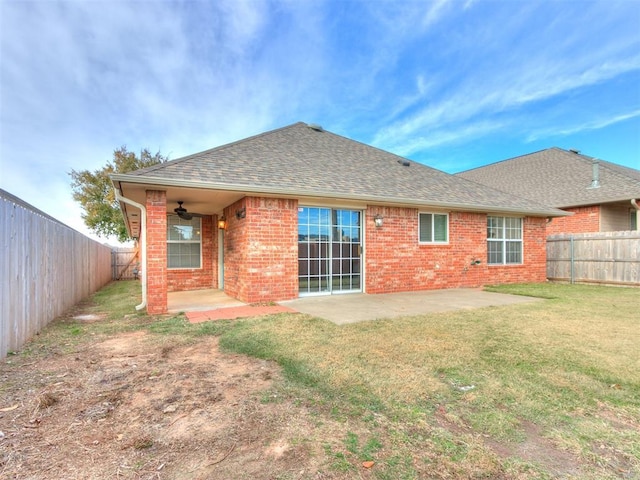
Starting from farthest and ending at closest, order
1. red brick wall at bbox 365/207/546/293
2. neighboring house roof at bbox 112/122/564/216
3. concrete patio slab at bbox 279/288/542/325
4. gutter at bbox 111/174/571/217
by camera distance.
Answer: red brick wall at bbox 365/207/546/293, neighboring house roof at bbox 112/122/564/216, concrete patio slab at bbox 279/288/542/325, gutter at bbox 111/174/571/217

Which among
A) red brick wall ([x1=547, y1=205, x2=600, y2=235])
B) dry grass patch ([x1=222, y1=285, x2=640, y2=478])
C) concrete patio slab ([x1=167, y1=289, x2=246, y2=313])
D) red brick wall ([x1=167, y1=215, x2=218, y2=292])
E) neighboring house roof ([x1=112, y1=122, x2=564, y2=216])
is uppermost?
neighboring house roof ([x1=112, y1=122, x2=564, y2=216])

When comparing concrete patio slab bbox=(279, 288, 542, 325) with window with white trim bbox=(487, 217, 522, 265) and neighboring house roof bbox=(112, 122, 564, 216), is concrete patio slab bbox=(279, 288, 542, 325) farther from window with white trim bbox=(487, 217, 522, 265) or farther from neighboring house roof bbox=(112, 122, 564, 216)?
neighboring house roof bbox=(112, 122, 564, 216)

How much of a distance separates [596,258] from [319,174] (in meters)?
10.8

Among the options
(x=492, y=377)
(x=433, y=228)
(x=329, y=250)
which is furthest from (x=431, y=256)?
(x=492, y=377)

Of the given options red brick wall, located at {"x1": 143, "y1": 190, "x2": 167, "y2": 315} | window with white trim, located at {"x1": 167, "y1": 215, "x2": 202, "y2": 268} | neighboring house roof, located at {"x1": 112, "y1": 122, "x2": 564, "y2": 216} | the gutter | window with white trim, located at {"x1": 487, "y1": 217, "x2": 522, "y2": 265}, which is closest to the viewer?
the gutter

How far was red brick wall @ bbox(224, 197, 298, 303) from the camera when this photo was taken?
7.58 meters

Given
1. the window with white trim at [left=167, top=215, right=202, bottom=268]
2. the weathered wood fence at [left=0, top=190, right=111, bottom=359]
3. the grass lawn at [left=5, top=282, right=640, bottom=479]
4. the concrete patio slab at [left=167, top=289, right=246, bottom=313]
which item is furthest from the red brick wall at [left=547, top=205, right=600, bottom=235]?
the weathered wood fence at [left=0, top=190, right=111, bottom=359]

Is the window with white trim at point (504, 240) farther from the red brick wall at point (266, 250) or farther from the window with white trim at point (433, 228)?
the red brick wall at point (266, 250)

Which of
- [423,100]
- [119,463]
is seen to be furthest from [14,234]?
[423,100]

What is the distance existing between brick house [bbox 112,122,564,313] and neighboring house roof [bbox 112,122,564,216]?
0.13ft

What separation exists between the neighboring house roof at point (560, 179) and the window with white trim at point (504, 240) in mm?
4999

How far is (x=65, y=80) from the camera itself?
388 inches

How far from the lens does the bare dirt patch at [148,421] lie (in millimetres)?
1958

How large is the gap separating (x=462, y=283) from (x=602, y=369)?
733 cm
